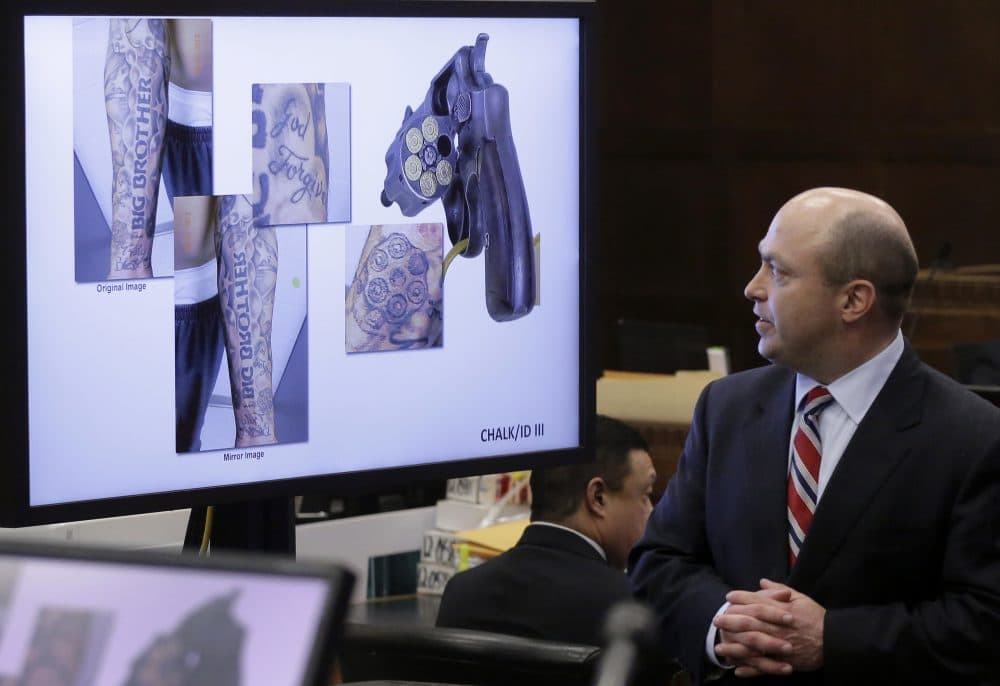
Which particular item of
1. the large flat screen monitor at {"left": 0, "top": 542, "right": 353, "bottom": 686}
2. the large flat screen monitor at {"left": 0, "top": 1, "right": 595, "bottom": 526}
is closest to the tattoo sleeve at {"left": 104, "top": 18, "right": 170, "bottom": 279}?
the large flat screen monitor at {"left": 0, "top": 1, "right": 595, "bottom": 526}

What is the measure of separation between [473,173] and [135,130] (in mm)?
386

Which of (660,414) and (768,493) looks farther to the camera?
(660,414)

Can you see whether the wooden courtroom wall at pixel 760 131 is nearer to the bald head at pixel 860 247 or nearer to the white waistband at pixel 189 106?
the bald head at pixel 860 247

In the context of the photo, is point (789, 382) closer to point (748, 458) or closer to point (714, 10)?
point (748, 458)

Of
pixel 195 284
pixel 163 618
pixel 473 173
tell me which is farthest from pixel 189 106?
Answer: pixel 163 618

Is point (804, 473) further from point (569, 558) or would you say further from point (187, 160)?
point (187, 160)

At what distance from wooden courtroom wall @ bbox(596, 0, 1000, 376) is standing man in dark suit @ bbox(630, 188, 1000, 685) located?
346 centimetres

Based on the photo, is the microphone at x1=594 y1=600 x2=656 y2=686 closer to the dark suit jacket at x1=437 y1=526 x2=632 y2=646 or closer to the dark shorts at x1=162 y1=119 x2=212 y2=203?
the dark shorts at x1=162 y1=119 x2=212 y2=203

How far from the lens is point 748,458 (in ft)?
7.27

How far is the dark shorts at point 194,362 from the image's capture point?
53.7 inches

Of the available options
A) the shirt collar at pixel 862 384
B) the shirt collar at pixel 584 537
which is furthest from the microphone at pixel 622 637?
the shirt collar at pixel 584 537

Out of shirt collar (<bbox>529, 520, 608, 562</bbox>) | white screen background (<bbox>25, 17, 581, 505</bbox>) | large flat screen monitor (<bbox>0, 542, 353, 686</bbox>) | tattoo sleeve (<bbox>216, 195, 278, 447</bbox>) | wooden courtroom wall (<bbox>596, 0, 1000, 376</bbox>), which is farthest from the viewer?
wooden courtroom wall (<bbox>596, 0, 1000, 376</bbox>)

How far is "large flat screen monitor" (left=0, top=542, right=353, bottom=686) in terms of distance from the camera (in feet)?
1.90

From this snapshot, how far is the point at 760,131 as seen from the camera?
21.7 ft
